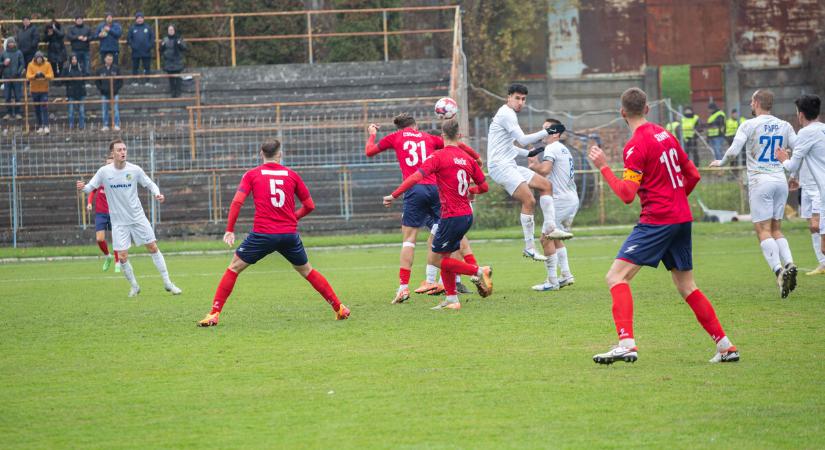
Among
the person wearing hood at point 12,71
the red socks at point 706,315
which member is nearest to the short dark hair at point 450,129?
the red socks at point 706,315

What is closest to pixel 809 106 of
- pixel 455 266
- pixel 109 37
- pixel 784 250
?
pixel 784 250

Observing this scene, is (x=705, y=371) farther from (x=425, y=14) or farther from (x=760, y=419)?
(x=425, y=14)

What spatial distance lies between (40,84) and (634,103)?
2697 cm

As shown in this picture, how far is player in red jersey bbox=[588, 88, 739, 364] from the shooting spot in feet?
27.7

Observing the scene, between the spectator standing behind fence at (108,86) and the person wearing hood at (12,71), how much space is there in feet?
7.47

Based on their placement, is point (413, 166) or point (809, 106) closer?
point (809, 106)

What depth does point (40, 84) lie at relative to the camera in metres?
32.1

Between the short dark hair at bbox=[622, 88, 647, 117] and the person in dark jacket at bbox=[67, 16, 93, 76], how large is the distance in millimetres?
27495

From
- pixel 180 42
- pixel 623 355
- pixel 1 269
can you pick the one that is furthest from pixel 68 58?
pixel 623 355

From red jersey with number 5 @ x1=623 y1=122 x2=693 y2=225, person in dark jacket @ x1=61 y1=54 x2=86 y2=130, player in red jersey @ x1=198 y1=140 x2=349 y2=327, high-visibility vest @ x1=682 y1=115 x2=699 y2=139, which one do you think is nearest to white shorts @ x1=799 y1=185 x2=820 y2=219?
red jersey with number 5 @ x1=623 y1=122 x2=693 y2=225

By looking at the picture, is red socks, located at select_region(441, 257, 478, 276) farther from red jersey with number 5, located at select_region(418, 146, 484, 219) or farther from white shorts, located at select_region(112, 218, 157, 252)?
white shorts, located at select_region(112, 218, 157, 252)

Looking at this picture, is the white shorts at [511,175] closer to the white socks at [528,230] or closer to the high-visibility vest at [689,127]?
the white socks at [528,230]

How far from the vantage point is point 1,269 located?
2128 cm

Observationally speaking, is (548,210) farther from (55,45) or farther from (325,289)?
(55,45)
